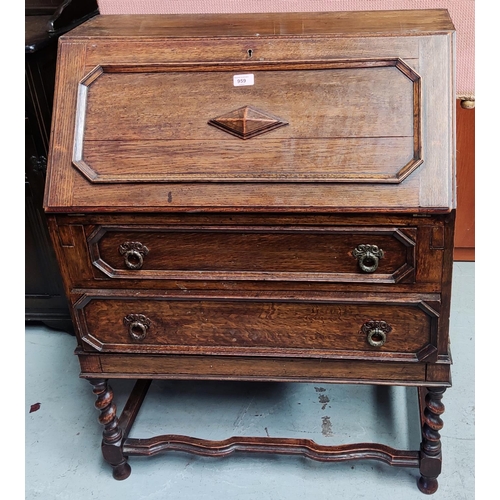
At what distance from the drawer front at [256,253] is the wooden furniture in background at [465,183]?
51.7 inches

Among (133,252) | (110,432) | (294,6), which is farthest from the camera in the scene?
(294,6)

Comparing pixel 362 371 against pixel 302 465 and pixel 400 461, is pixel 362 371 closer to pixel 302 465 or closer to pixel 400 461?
pixel 400 461

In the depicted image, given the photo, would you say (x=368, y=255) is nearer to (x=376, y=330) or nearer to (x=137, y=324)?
(x=376, y=330)

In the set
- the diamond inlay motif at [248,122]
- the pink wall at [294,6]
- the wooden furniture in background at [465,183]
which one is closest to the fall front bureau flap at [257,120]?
the diamond inlay motif at [248,122]

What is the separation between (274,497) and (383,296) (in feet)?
2.81

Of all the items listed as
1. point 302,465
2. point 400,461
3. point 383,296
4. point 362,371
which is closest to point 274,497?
point 302,465

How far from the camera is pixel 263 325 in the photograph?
1.81 metres

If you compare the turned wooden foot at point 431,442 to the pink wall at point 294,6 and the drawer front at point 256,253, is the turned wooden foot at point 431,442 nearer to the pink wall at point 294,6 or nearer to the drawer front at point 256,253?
the drawer front at point 256,253

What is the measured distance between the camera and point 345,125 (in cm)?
163

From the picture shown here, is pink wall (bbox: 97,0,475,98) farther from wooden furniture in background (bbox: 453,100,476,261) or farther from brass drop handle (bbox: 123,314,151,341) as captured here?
brass drop handle (bbox: 123,314,151,341)

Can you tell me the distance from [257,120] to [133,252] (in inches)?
20.4

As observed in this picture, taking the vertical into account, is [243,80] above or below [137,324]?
above

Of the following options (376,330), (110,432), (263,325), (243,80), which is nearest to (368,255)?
(376,330)

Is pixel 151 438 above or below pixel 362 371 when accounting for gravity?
below
